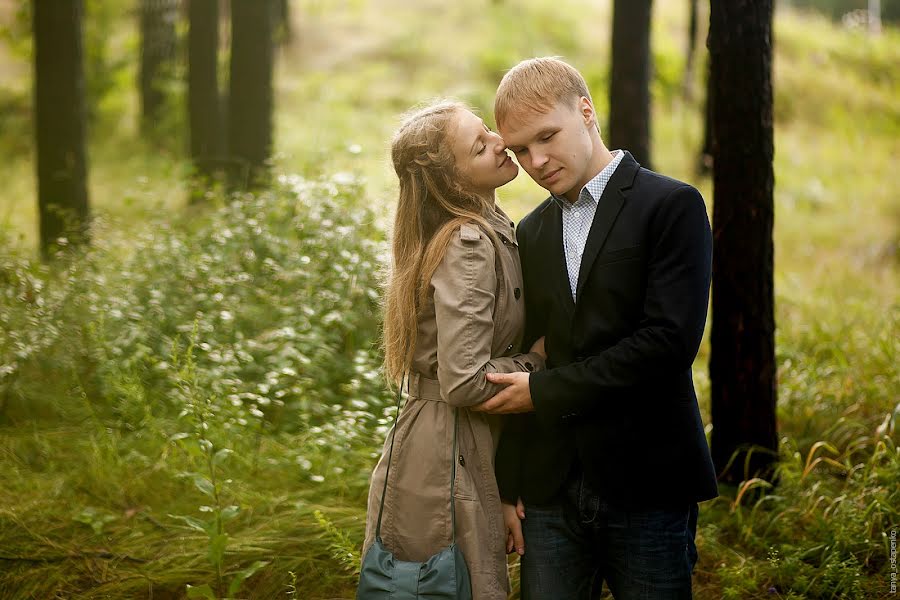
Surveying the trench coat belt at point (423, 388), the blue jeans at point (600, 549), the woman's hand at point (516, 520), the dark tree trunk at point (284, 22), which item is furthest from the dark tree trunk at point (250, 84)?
the dark tree trunk at point (284, 22)

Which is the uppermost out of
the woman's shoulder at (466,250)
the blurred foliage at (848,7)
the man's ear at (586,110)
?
the blurred foliage at (848,7)

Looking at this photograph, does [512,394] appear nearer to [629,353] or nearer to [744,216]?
[629,353]

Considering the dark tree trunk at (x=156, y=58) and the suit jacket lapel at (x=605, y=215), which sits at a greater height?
the dark tree trunk at (x=156, y=58)

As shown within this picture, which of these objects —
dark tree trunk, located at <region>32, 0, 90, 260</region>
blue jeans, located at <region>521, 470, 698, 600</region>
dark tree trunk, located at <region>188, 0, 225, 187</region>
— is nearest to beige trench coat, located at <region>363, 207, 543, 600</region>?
blue jeans, located at <region>521, 470, 698, 600</region>

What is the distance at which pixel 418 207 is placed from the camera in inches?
111

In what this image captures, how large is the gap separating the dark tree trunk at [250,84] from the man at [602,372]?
22.3 feet

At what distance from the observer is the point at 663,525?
8.49ft

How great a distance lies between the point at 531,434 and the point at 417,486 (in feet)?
1.36

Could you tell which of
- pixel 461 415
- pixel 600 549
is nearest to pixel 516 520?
pixel 600 549

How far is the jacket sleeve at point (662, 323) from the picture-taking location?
7.94 feet

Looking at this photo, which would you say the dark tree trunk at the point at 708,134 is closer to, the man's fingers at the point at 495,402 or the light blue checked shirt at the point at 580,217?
the light blue checked shirt at the point at 580,217

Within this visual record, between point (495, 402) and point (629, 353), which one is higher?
point (629, 353)

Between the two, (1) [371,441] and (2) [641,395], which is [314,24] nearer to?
(1) [371,441]

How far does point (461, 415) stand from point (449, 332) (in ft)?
1.08
